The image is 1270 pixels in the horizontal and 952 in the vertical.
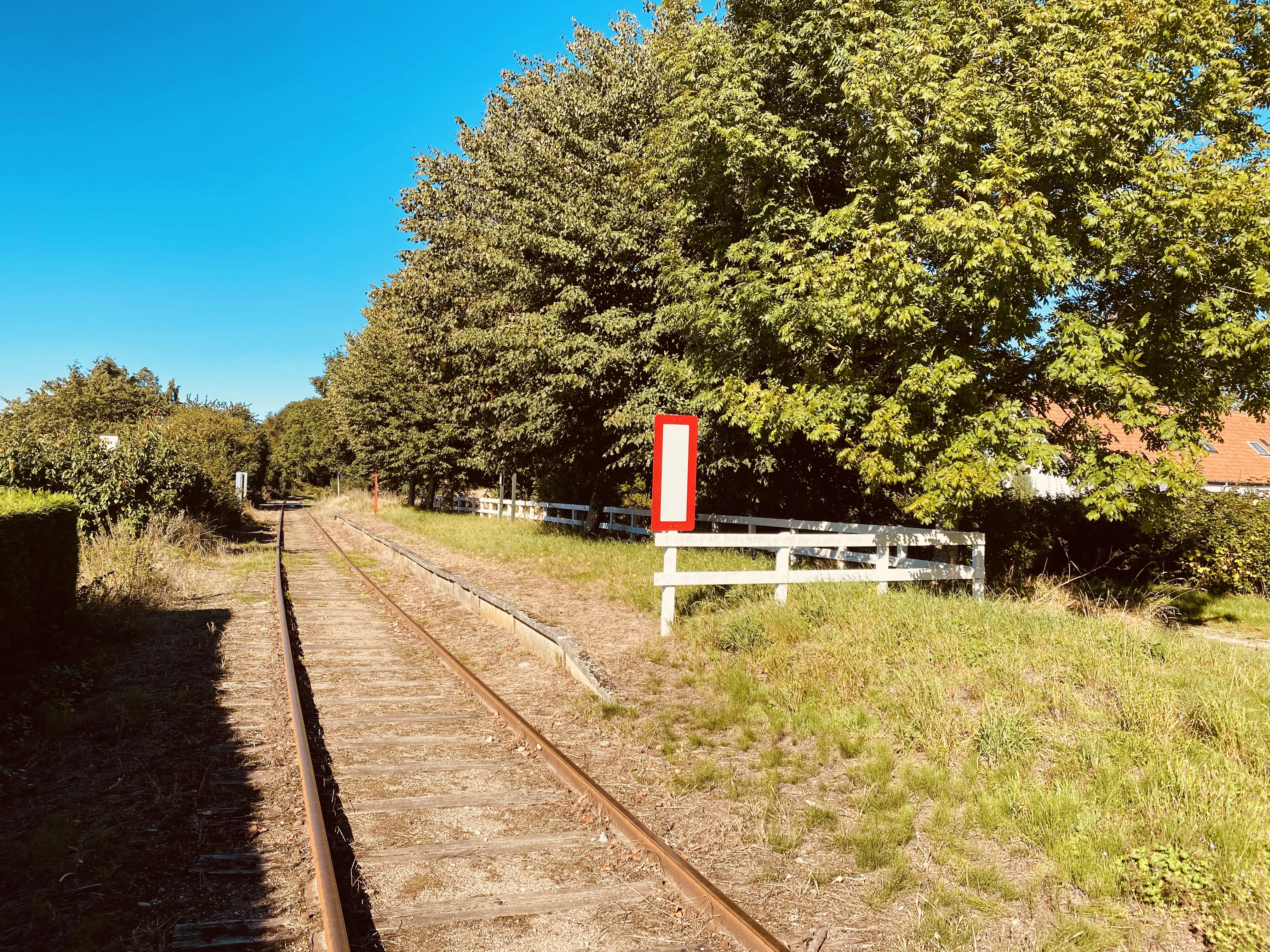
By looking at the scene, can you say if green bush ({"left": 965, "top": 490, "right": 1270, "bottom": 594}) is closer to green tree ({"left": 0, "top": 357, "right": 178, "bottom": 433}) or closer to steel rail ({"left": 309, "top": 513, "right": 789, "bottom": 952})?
steel rail ({"left": 309, "top": 513, "right": 789, "bottom": 952})

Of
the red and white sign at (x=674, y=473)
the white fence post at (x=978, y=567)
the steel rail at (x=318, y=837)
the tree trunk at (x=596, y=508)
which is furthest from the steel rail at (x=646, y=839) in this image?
the tree trunk at (x=596, y=508)

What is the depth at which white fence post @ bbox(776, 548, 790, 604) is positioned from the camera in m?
9.09

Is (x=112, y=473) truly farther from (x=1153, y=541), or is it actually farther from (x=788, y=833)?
(x=1153, y=541)

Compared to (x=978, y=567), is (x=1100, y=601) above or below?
below

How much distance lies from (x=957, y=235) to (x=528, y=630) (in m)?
7.10

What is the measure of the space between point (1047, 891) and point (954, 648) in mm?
2932

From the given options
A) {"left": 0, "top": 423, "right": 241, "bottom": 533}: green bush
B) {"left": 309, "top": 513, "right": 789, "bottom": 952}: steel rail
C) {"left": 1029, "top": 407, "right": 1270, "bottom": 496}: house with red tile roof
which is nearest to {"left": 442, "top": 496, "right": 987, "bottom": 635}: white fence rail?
{"left": 309, "top": 513, "right": 789, "bottom": 952}: steel rail

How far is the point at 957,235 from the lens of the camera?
8688 millimetres

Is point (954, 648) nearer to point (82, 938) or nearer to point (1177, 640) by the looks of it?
point (1177, 640)

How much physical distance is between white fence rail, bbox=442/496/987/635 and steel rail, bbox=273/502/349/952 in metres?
4.13

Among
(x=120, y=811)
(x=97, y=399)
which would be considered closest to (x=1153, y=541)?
(x=120, y=811)

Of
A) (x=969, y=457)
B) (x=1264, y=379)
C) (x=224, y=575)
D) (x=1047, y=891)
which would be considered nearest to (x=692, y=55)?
(x=969, y=457)

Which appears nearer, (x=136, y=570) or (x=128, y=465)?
(x=136, y=570)

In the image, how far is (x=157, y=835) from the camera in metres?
4.62
